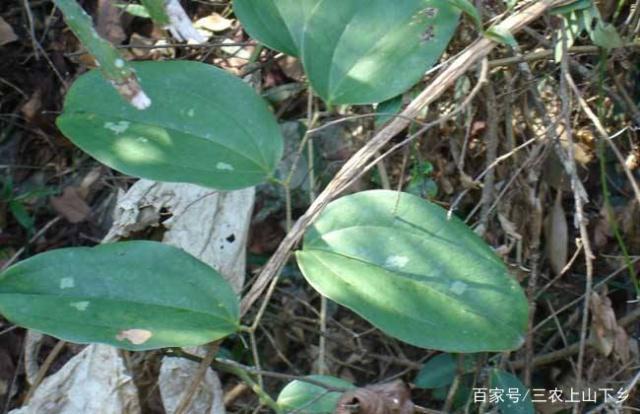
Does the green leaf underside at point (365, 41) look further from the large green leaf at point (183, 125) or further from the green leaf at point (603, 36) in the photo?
the green leaf at point (603, 36)

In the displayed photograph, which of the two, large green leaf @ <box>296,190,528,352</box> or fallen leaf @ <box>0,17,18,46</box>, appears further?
fallen leaf @ <box>0,17,18,46</box>

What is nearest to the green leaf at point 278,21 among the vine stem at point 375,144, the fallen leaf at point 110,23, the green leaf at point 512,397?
the vine stem at point 375,144

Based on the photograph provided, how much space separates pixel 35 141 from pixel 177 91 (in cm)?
81

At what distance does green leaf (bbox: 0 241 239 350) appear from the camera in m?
0.88

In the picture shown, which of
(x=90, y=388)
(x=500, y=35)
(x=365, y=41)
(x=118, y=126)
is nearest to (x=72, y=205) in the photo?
(x=90, y=388)

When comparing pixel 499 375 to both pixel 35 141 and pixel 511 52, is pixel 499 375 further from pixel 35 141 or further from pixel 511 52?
pixel 35 141

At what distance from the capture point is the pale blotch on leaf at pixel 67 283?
0.91 meters

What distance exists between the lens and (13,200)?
1601mm

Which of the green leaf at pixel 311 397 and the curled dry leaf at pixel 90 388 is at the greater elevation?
the green leaf at pixel 311 397

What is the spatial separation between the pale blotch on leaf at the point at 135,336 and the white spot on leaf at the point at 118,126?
22 cm

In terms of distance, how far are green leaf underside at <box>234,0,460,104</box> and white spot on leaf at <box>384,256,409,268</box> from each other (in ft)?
0.58

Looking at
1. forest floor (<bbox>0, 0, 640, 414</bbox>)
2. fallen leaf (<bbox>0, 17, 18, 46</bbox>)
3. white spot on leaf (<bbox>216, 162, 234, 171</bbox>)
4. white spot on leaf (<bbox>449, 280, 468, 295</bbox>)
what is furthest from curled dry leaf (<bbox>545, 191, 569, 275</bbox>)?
fallen leaf (<bbox>0, 17, 18, 46</bbox>)

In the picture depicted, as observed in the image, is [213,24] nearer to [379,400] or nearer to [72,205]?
[72,205]

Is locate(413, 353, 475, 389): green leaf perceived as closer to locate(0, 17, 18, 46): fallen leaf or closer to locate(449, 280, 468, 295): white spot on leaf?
locate(449, 280, 468, 295): white spot on leaf
